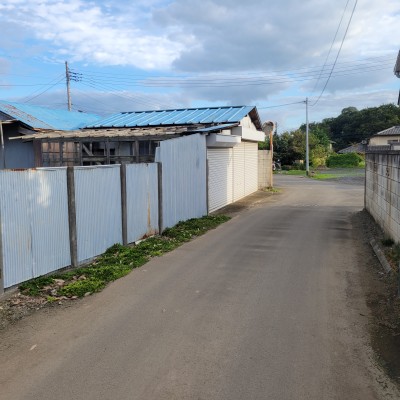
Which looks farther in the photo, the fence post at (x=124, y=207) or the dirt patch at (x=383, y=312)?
the fence post at (x=124, y=207)

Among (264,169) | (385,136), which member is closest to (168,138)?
(264,169)

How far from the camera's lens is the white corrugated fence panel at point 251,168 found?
24016 millimetres

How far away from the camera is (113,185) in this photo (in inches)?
366

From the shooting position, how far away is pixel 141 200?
10594mm

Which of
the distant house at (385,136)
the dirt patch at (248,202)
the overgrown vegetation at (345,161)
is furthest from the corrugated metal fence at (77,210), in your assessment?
the overgrown vegetation at (345,161)

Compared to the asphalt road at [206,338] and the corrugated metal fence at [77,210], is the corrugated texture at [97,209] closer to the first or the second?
the corrugated metal fence at [77,210]

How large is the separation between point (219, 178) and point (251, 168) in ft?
24.0

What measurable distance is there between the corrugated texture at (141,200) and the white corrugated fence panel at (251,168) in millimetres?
13037

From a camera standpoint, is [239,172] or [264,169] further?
[264,169]

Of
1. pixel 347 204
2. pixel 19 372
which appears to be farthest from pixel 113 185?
pixel 347 204

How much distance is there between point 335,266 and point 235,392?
516cm

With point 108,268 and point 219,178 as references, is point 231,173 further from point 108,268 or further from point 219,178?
point 108,268

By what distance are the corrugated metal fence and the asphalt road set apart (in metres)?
1.20

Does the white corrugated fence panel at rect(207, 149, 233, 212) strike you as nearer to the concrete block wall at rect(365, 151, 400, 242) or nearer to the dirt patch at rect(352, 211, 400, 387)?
the concrete block wall at rect(365, 151, 400, 242)
